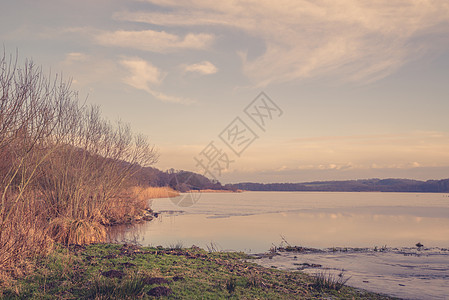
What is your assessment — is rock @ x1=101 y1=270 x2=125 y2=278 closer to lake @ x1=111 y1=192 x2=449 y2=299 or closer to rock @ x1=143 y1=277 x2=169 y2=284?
rock @ x1=143 y1=277 x2=169 y2=284

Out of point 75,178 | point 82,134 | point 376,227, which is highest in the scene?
point 82,134

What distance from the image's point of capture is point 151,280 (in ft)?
34.4

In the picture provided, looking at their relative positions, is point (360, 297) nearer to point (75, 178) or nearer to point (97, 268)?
point (97, 268)

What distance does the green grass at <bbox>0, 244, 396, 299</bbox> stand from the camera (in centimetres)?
922

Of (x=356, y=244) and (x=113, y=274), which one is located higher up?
(x=113, y=274)

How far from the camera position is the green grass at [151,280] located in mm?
9219

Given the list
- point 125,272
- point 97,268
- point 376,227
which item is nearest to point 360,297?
point 125,272

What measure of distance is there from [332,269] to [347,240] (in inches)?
465

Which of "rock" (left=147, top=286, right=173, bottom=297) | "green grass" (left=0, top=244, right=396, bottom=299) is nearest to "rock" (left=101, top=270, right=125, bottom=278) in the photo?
"green grass" (left=0, top=244, right=396, bottom=299)

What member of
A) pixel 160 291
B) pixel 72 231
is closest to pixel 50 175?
pixel 72 231

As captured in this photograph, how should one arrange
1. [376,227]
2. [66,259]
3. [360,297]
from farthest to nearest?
[376,227] < [66,259] < [360,297]

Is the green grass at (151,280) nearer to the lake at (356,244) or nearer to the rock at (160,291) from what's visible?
the rock at (160,291)

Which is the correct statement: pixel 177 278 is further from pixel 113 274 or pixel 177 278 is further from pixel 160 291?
pixel 113 274

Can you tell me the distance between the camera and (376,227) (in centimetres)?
3550
